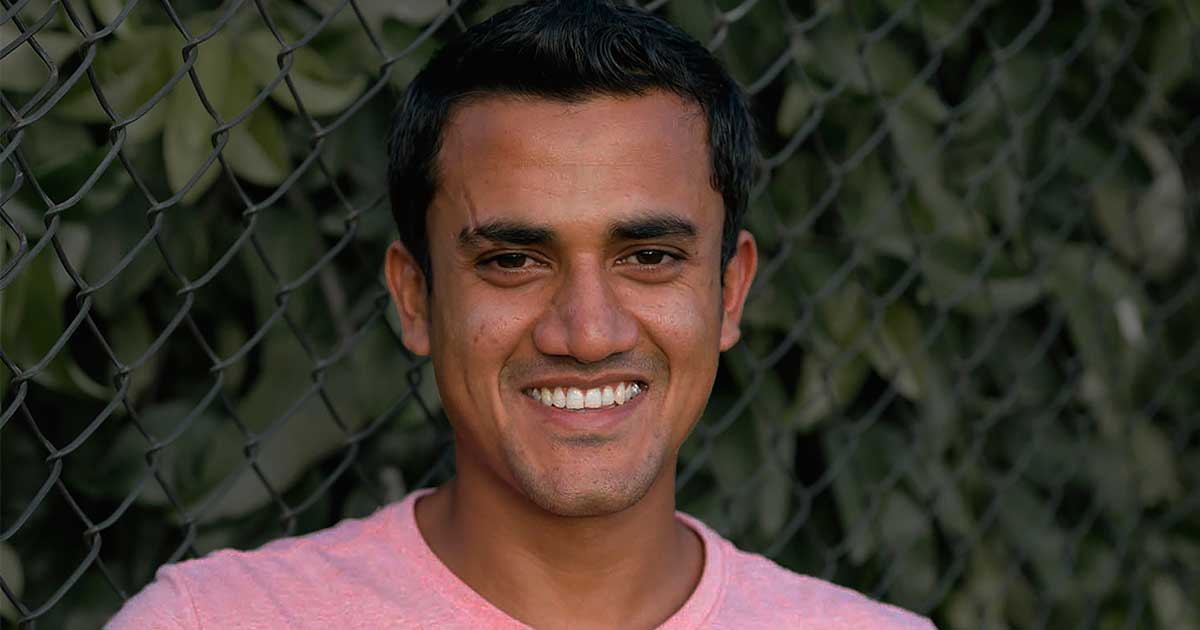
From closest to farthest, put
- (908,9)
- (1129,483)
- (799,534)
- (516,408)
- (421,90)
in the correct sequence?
(516,408)
(421,90)
(908,9)
(799,534)
(1129,483)

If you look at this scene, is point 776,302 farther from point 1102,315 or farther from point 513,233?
point 513,233

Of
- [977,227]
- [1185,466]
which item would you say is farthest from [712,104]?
[1185,466]

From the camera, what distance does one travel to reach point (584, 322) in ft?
5.13

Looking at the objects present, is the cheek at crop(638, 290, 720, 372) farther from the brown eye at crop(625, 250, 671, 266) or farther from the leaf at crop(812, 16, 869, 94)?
the leaf at crop(812, 16, 869, 94)

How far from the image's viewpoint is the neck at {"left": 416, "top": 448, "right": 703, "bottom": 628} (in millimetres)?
1714

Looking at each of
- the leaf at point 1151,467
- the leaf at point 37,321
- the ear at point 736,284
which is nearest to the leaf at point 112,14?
the leaf at point 37,321

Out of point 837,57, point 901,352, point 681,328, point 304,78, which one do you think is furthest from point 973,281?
point 304,78

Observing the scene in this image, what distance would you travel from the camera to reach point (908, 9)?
2.34 meters

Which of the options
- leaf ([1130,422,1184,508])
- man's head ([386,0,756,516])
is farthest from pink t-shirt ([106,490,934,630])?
leaf ([1130,422,1184,508])

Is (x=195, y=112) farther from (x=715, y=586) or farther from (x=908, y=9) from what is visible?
(x=908, y=9)

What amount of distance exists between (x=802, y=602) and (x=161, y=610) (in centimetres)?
76

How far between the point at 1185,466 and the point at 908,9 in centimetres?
120

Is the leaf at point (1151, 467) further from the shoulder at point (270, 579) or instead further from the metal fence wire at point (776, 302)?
the shoulder at point (270, 579)

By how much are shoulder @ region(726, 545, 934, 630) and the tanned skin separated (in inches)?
7.2
